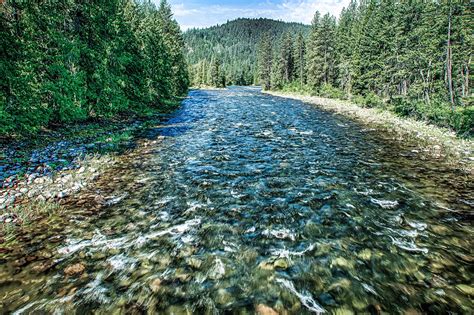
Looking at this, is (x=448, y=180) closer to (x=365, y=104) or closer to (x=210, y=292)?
(x=210, y=292)

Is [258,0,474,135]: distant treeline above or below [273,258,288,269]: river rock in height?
above

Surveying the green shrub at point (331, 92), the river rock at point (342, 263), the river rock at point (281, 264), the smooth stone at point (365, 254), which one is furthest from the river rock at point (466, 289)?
the green shrub at point (331, 92)

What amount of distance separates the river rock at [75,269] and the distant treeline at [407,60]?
24187 millimetres

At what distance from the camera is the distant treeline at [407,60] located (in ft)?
88.2

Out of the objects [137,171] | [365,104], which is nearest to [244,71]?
[365,104]

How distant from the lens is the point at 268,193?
9414 millimetres

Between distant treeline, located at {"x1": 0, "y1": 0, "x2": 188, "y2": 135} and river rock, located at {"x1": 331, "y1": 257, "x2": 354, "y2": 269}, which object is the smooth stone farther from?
distant treeline, located at {"x1": 0, "y1": 0, "x2": 188, "y2": 135}

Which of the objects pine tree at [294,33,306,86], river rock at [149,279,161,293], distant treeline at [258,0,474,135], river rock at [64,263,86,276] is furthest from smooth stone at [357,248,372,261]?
pine tree at [294,33,306,86]

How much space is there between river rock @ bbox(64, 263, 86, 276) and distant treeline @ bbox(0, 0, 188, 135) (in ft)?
35.1

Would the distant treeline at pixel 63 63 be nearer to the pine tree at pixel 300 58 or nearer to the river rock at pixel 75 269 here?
the river rock at pixel 75 269

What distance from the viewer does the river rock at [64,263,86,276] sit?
5.50 metres

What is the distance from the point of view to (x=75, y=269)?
561cm

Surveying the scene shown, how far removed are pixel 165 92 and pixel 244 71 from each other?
398 feet

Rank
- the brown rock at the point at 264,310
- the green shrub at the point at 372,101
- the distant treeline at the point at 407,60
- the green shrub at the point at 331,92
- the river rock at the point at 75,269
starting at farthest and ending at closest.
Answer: the green shrub at the point at 331,92, the green shrub at the point at 372,101, the distant treeline at the point at 407,60, the river rock at the point at 75,269, the brown rock at the point at 264,310
